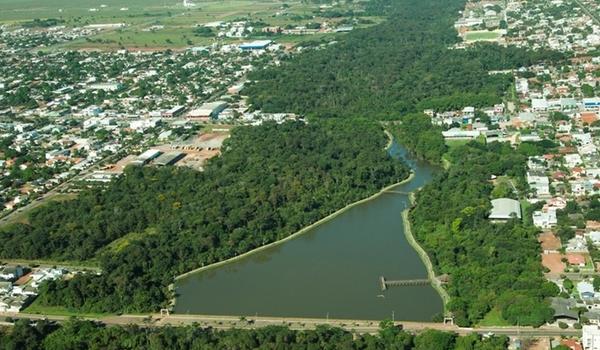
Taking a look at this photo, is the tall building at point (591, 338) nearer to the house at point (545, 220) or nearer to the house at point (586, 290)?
the house at point (586, 290)

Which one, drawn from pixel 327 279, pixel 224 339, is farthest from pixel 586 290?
pixel 224 339

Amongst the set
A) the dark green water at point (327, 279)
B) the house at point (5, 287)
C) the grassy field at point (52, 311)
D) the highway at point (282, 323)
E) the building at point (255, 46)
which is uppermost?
the building at point (255, 46)

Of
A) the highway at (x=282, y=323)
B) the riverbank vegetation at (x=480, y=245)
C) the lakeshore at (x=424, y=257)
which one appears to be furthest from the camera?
the lakeshore at (x=424, y=257)

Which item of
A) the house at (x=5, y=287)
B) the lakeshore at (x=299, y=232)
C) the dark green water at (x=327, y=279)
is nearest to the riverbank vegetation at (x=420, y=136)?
the lakeshore at (x=299, y=232)

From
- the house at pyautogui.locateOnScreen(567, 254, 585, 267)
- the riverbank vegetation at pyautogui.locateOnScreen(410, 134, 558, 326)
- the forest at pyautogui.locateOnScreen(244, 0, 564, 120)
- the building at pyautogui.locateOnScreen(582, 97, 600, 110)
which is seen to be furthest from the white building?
the forest at pyautogui.locateOnScreen(244, 0, 564, 120)

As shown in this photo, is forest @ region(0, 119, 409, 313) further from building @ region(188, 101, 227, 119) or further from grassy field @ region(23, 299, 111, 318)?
building @ region(188, 101, 227, 119)

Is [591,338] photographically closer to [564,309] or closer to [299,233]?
[564,309]
